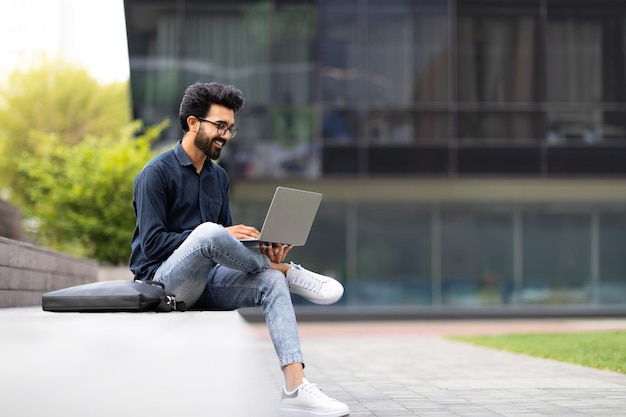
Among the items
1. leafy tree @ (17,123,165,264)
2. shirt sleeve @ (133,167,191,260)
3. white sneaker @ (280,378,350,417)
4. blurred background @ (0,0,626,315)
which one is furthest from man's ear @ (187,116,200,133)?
blurred background @ (0,0,626,315)

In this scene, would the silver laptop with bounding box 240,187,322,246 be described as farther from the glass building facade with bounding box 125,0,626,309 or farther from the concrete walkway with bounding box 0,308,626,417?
the glass building facade with bounding box 125,0,626,309

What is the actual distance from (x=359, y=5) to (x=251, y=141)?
4482 mm

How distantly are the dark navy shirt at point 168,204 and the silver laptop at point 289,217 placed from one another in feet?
1.42

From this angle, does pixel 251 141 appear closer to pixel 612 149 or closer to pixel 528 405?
pixel 612 149

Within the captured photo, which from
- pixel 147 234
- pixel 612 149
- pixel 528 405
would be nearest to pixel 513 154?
pixel 612 149

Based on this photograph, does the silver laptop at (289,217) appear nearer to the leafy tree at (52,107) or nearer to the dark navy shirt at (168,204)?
the dark navy shirt at (168,204)

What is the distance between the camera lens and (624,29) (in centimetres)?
2648

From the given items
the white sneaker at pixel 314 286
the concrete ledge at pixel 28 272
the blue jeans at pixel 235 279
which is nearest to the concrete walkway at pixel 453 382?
the white sneaker at pixel 314 286

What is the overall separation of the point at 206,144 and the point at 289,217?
66cm

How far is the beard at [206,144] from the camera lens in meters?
5.47

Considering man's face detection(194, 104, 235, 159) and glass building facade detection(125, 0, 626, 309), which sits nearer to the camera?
man's face detection(194, 104, 235, 159)

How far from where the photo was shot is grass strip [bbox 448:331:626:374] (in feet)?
36.7

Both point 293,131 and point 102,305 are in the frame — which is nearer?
point 102,305

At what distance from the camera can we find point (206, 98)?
213 inches
